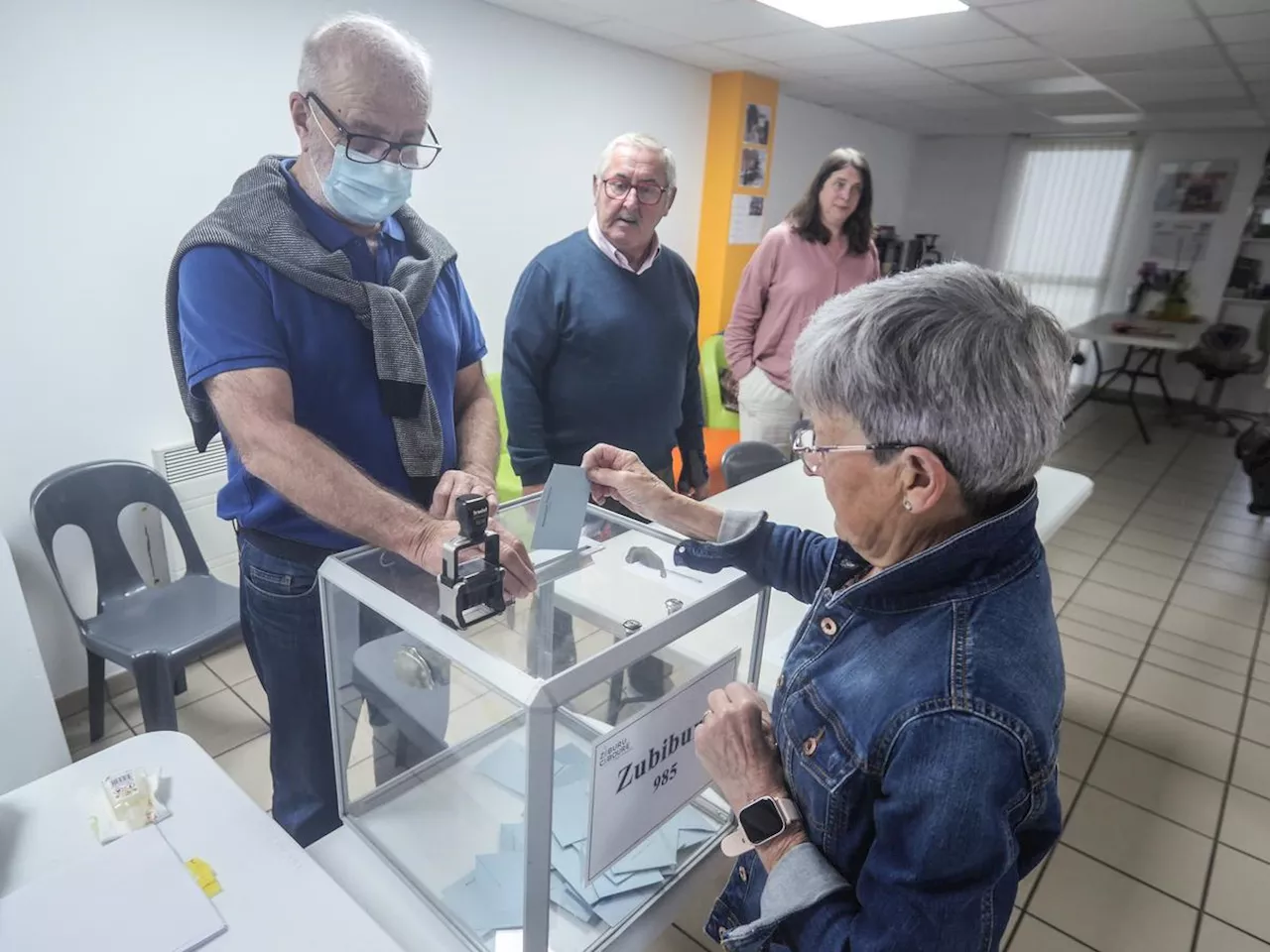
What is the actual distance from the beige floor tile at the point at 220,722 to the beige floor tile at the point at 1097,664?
3.15m

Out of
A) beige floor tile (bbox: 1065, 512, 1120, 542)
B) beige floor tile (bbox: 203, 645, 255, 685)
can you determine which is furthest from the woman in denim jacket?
beige floor tile (bbox: 1065, 512, 1120, 542)

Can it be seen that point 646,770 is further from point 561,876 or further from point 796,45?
point 796,45

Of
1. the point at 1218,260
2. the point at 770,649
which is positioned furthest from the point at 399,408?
the point at 1218,260

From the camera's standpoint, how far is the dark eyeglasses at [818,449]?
2.45ft

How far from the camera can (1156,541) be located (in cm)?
441

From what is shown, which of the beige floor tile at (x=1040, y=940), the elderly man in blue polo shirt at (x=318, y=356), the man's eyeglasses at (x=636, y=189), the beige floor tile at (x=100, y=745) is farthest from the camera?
the beige floor tile at (x=100, y=745)

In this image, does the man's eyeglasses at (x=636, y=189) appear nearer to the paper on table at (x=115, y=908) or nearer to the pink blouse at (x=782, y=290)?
the pink blouse at (x=782, y=290)

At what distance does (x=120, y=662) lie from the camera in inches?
85.7

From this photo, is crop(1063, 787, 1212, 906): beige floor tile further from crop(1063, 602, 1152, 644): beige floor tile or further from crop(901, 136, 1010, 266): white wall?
crop(901, 136, 1010, 266): white wall

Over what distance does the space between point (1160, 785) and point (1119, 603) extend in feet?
4.61

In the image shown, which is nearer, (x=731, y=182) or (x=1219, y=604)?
(x=1219, y=604)

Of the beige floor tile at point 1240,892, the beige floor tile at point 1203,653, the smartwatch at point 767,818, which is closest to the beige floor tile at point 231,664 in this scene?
the smartwatch at point 767,818

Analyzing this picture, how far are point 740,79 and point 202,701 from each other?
15.2 ft

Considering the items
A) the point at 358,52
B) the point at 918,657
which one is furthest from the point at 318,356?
the point at 918,657
